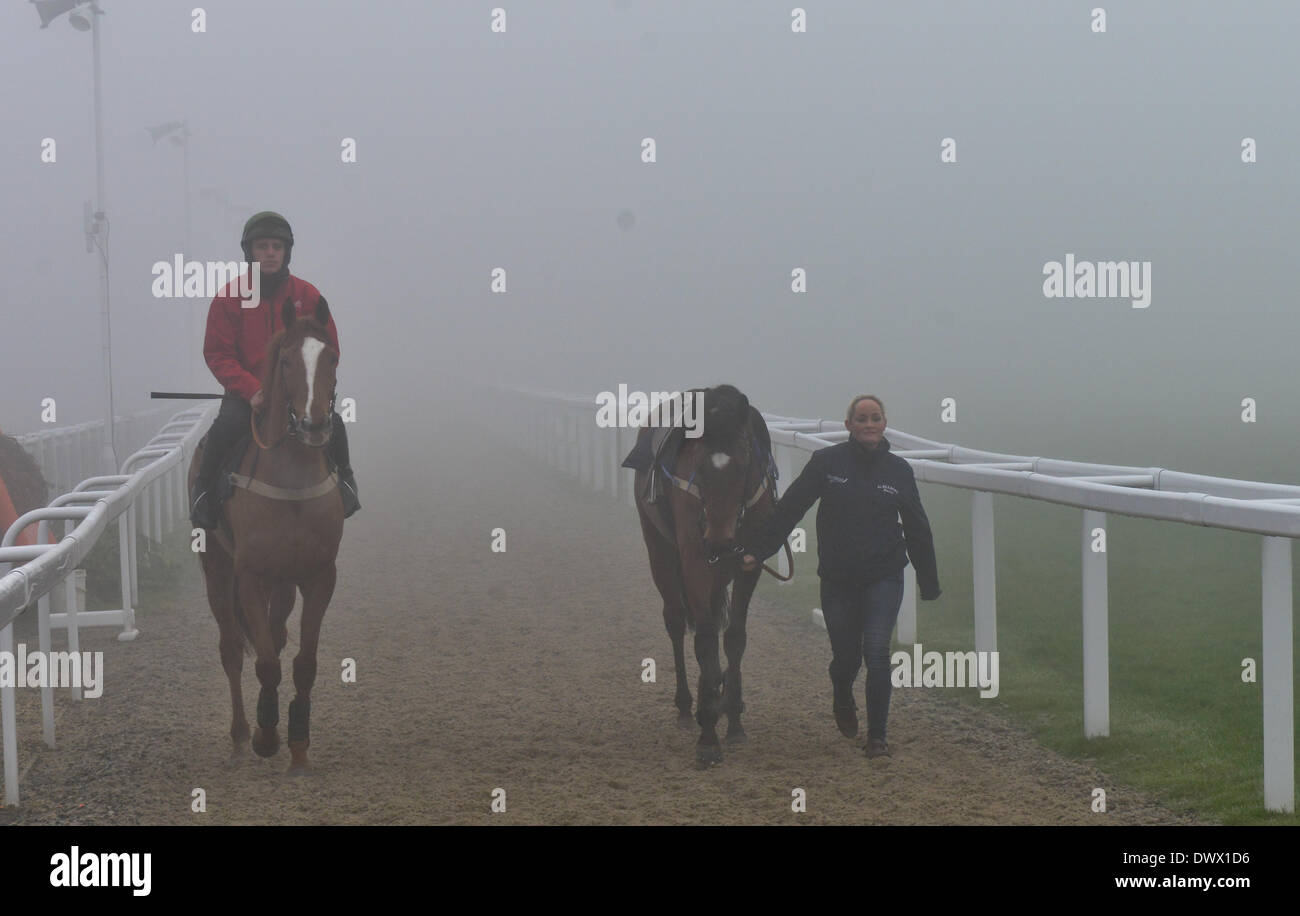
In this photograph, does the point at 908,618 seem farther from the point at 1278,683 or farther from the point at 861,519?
the point at 1278,683

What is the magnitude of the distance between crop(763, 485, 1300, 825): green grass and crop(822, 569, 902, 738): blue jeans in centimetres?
72

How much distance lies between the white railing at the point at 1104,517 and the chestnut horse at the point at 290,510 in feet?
9.79

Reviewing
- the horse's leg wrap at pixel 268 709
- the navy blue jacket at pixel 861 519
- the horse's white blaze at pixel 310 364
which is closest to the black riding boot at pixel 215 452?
the horse's white blaze at pixel 310 364

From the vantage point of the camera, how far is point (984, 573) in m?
7.00

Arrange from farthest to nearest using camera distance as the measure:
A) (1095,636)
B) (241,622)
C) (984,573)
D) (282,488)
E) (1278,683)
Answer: (984,573)
(241,622)
(282,488)
(1095,636)
(1278,683)

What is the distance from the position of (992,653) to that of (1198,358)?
40735 millimetres

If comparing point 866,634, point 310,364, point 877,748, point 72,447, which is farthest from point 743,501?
point 72,447

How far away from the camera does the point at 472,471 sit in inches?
859

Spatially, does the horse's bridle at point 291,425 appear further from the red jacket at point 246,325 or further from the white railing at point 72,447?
the white railing at point 72,447

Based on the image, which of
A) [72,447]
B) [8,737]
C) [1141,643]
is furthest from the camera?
[72,447]

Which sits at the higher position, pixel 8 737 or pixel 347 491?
pixel 347 491

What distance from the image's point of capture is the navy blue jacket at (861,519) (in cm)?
629

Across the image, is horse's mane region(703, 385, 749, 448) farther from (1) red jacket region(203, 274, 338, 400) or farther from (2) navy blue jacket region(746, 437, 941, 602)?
(1) red jacket region(203, 274, 338, 400)

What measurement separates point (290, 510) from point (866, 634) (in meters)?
2.50
